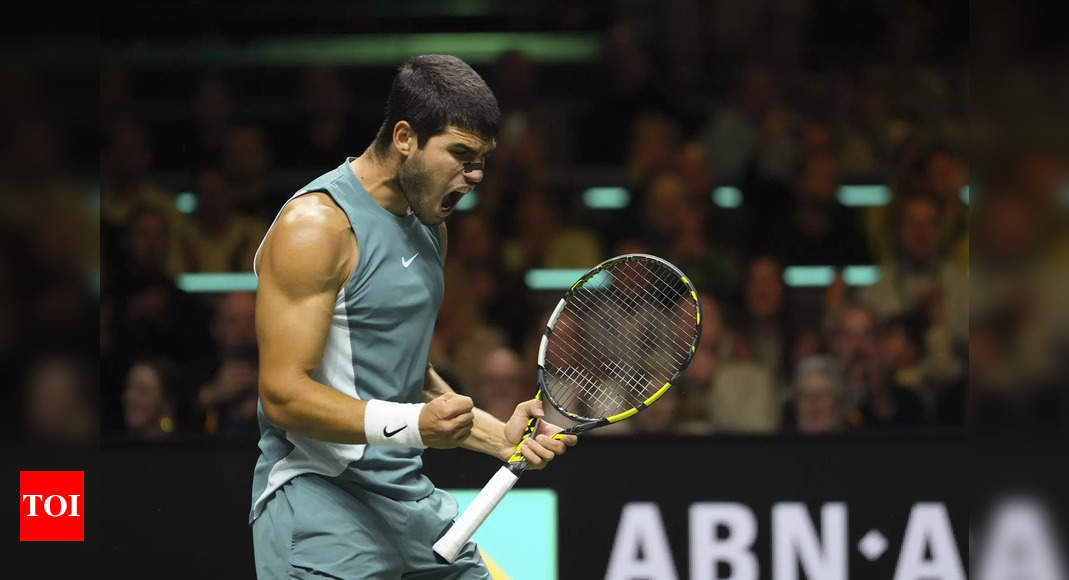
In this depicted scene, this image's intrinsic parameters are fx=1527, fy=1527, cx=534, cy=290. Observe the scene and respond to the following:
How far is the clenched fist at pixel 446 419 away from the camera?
2.71m

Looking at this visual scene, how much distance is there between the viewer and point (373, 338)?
2.88 metres

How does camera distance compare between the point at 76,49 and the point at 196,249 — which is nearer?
the point at 76,49

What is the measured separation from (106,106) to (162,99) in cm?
30

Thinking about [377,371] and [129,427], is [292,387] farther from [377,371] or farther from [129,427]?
[129,427]

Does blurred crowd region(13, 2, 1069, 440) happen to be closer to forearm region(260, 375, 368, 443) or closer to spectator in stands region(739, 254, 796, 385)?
spectator in stands region(739, 254, 796, 385)

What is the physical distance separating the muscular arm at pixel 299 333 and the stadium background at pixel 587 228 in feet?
4.12

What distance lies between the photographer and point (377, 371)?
2.91 meters

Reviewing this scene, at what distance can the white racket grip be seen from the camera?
Result: 287cm

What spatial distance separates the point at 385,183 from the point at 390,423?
50cm

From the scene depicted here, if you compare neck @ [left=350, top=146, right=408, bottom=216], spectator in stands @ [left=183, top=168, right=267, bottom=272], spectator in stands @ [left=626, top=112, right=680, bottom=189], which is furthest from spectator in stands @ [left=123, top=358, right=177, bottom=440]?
neck @ [left=350, top=146, right=408, bottom=216]

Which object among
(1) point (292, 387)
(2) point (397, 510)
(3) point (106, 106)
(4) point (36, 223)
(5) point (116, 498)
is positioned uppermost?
(3) point (106, 106)

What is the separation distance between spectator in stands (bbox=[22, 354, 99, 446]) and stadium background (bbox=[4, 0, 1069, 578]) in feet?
0.03

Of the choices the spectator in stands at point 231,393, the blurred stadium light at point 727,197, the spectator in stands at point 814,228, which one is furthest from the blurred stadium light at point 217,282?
the spectator in stands at point 814,228

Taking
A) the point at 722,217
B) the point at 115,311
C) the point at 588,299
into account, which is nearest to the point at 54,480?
the point at 115,311
